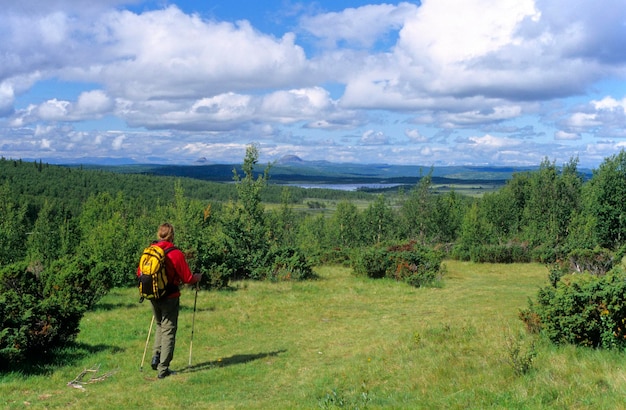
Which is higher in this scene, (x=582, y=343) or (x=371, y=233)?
(x=582, y=343)

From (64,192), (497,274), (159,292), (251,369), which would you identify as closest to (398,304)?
(251,369)

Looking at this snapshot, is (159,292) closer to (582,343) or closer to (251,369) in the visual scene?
(251,369)

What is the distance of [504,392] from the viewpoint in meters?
6.29

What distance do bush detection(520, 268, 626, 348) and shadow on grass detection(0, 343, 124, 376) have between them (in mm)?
8872

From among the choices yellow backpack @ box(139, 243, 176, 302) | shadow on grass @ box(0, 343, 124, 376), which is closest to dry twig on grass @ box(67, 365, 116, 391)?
shadow on grass @ box(0, 343, 124, 376)

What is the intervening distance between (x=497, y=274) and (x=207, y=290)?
1664 centimetres

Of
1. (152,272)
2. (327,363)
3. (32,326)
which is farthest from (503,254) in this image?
(32,326)

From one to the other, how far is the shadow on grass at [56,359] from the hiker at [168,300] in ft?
6.19

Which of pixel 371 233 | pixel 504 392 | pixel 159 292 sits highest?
pixel 159 292

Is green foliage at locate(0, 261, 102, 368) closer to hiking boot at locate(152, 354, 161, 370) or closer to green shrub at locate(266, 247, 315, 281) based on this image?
hiking boot at locate(152, 354, 161, 370)

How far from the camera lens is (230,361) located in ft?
32.8

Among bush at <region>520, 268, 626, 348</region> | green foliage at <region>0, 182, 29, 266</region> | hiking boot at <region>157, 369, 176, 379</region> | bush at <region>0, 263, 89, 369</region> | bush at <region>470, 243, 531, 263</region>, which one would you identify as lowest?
green foliage at <region>0, 182, 29, 266</region>

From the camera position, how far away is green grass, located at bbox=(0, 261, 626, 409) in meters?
6.52

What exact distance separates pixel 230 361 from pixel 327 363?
202cm
